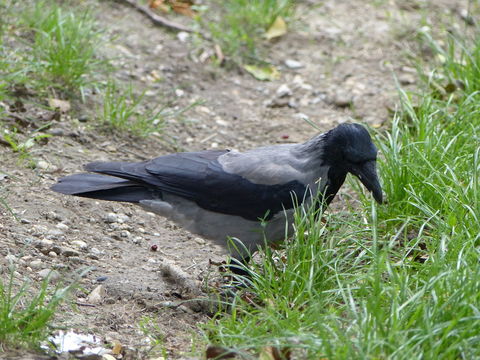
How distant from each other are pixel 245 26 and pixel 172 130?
5.59ft

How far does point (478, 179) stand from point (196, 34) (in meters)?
3.84

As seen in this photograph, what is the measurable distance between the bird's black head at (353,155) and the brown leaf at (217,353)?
4.81 feet

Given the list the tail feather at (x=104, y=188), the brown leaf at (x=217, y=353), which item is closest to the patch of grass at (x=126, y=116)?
the tail feather at (x=104, y=188)

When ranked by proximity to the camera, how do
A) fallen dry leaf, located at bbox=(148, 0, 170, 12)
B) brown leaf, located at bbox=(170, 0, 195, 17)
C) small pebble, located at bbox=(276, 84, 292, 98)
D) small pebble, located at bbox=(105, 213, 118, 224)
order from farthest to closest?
brown leaf, located at bbox=(170, 0, 195, 17) → fallen dry leaf, located at bbox=(148, 0, 170, 12) → small pebble, located at bbox=(276, 84, 292, 98) → small pebble, located at bbox=(105, 213, 118, 224)

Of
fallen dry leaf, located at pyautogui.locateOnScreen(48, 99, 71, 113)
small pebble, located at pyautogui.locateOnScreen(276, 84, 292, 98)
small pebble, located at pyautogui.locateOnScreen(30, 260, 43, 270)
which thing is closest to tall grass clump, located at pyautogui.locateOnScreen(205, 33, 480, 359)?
small pebble, located at pyautogui.locateOnScreen(30, 260, 43, 270)

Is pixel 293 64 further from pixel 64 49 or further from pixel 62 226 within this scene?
pixel 62 226

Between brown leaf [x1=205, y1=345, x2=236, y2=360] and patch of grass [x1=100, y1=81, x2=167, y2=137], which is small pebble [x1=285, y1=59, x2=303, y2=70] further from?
brown leaf [x1=205, y1=345, x2=236, y2=360]

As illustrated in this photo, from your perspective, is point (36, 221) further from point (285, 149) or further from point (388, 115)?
point (388, 115)

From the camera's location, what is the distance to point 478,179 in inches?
167

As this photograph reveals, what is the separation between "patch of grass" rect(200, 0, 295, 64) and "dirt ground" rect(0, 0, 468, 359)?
206 millimetres

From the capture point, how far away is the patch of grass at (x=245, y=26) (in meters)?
7.21

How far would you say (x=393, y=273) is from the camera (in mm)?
3303

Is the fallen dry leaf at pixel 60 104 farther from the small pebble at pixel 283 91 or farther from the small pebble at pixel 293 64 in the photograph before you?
the small pebble at pixel 293 64

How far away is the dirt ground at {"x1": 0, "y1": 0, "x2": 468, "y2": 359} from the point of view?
4137mm
